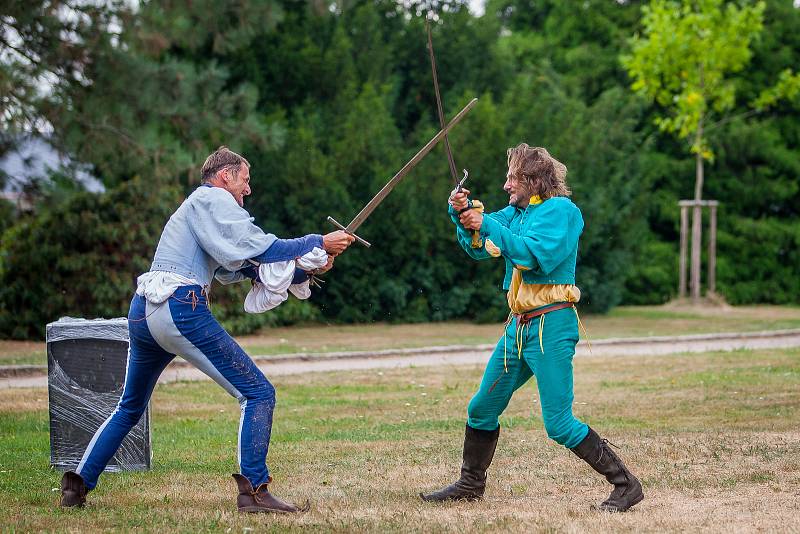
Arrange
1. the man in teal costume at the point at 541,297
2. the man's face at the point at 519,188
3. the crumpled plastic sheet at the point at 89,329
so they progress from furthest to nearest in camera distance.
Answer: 1. the crumpled plastic sheet at the point at 89,329
2. the man's face at the point at 519,188
3. the man in teal costume at the point at 541,297

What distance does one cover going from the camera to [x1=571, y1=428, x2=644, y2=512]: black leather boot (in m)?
5.84

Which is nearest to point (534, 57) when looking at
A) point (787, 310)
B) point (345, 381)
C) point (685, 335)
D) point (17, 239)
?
point (787, 310)

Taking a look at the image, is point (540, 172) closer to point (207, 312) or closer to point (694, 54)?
point (207, 312)

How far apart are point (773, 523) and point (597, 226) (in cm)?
1748

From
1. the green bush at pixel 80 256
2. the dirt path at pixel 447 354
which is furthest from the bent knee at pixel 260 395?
the green bush at pixel 80 256

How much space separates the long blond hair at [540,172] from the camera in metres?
5.93

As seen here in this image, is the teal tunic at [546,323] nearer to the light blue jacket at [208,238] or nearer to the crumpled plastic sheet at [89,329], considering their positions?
the light blue jacket at [208,238]

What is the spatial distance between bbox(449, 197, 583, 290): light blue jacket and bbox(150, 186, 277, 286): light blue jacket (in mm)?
1066

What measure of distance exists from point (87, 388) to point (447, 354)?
888cm

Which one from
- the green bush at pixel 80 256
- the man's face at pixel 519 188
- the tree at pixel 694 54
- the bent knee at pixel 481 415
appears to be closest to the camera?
the man's face at pixel 519 188

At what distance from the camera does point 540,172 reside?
593 cm

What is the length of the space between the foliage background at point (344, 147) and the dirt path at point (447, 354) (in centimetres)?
425

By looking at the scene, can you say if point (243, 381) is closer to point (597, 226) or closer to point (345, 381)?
point (345, 381)

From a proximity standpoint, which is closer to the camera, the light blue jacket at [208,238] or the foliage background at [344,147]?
the light blue jacket at [208,238]
